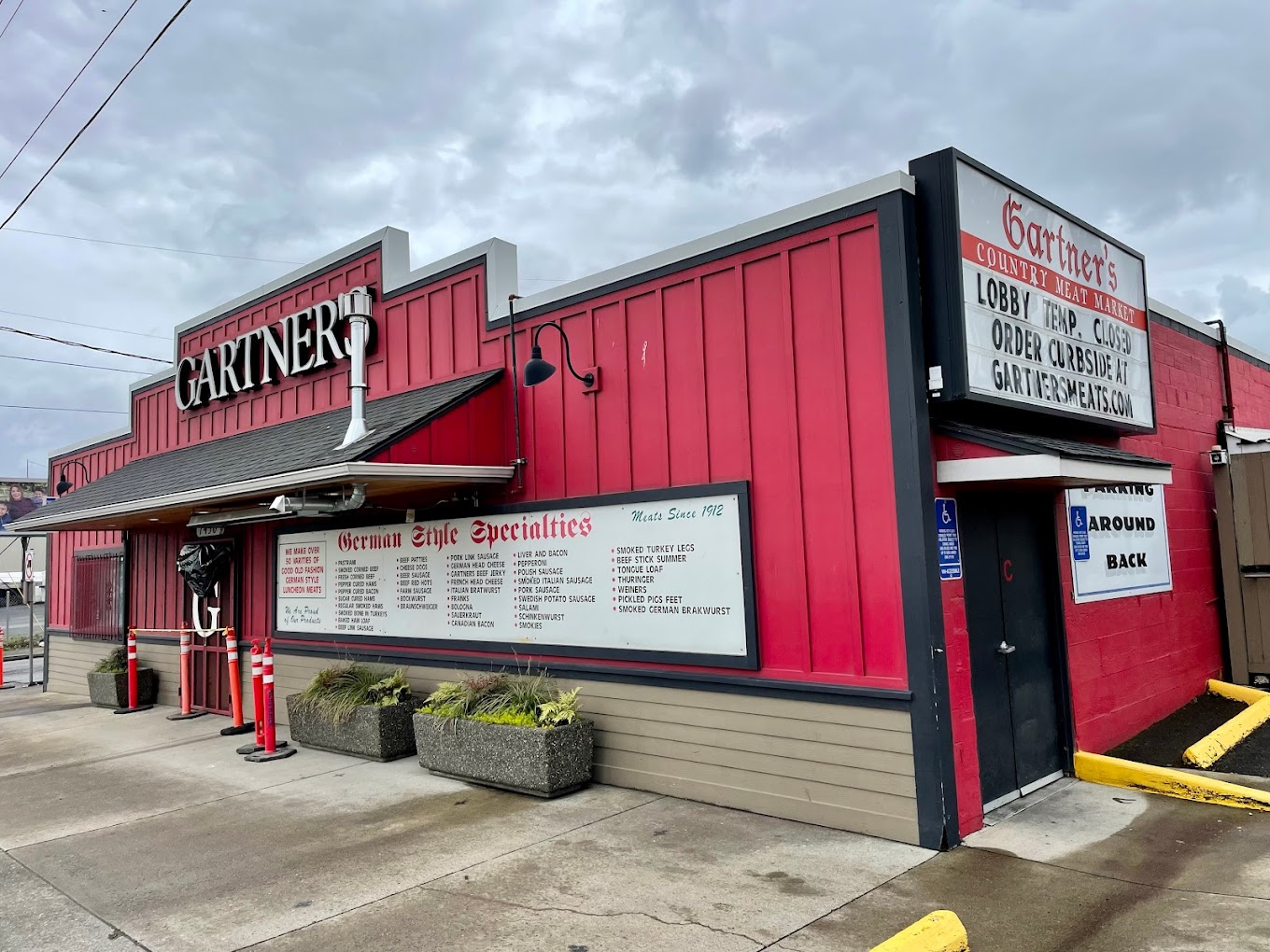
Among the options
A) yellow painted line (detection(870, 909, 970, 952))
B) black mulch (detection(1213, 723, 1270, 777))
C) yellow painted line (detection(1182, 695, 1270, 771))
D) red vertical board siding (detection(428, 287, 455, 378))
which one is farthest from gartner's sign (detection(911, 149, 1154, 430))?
red vertical board siding (detection(428, 287, 455, 378))

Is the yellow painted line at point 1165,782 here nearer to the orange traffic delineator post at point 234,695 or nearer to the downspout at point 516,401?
the downspout at point 516,401

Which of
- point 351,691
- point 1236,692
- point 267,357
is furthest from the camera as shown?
point 267,357

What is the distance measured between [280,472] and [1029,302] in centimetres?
633

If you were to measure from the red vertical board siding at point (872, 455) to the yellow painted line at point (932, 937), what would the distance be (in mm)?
1896

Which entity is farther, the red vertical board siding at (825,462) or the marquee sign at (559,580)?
the marquee sign at (559,580)

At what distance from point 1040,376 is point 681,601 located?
3.16m

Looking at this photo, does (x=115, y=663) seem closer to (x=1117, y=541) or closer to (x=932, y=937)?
(x=932, y=937)

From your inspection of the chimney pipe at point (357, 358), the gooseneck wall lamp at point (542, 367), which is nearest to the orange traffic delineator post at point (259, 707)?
the chimney pipe at point (357, 358)

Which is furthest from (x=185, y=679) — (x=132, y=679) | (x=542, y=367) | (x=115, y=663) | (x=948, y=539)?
(x=948, y=539)

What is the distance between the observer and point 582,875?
205 inches

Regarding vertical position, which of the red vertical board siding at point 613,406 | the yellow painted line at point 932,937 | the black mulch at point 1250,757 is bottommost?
the black mulch at point 1250,757

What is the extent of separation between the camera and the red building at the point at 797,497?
5.85m

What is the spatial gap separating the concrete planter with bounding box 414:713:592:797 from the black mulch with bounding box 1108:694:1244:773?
4.50m

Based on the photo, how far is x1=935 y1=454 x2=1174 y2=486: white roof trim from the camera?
18.3ft
